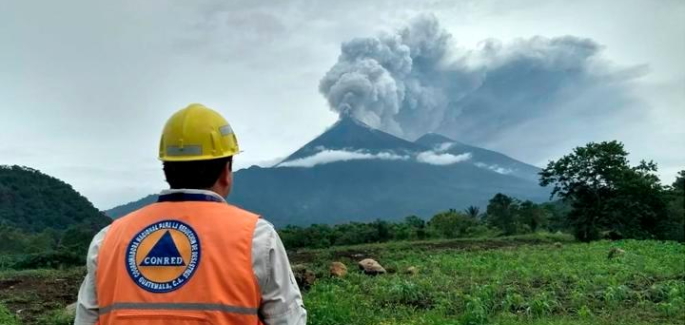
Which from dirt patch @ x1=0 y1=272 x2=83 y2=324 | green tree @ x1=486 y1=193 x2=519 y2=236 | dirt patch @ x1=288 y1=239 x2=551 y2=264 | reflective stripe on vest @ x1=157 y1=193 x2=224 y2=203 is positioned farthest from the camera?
green tree @ x1=486 y1=193 x2=519 y2=236

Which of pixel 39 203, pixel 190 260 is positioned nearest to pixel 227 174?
pixel 190 260

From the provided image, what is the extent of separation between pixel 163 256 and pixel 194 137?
0.37 metres

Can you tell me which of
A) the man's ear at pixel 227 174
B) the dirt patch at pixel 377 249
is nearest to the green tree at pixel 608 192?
the dirt patch at pixel 377 249

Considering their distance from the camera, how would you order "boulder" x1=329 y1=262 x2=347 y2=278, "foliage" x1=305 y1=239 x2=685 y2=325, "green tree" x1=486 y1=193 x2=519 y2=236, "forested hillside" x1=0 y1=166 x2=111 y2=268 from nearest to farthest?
"foliage" x1=305 y1=239 x2=685 y2=325 < "boulder" x1=329 y1=262 x2=347 y2=278 < "forested hillside" x1=0 y1=166 x2=111 y2=268 < "green tree" x1=486 y1=193 x2=519 y2=236

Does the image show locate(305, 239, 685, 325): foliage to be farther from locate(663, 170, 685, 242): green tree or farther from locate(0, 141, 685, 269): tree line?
locate(663, 170, 685, 242): green tree

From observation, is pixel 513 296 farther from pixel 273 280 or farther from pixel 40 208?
pixel 40 208

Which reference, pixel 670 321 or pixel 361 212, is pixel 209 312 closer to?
pixel 670 321

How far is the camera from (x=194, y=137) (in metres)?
1.91

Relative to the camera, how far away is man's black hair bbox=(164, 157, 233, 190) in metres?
1.90

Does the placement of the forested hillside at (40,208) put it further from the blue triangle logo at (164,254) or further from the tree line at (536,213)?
the blue triangle logo at (164,254)

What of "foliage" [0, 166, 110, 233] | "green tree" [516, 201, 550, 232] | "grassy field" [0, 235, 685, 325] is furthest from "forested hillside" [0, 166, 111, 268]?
"green tree" [516, 201, 550, 232]

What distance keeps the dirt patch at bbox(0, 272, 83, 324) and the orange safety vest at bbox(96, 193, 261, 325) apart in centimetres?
762

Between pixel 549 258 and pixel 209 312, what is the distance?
1491cm

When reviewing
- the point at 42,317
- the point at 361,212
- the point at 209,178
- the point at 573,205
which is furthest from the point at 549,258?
the point at 361,212
